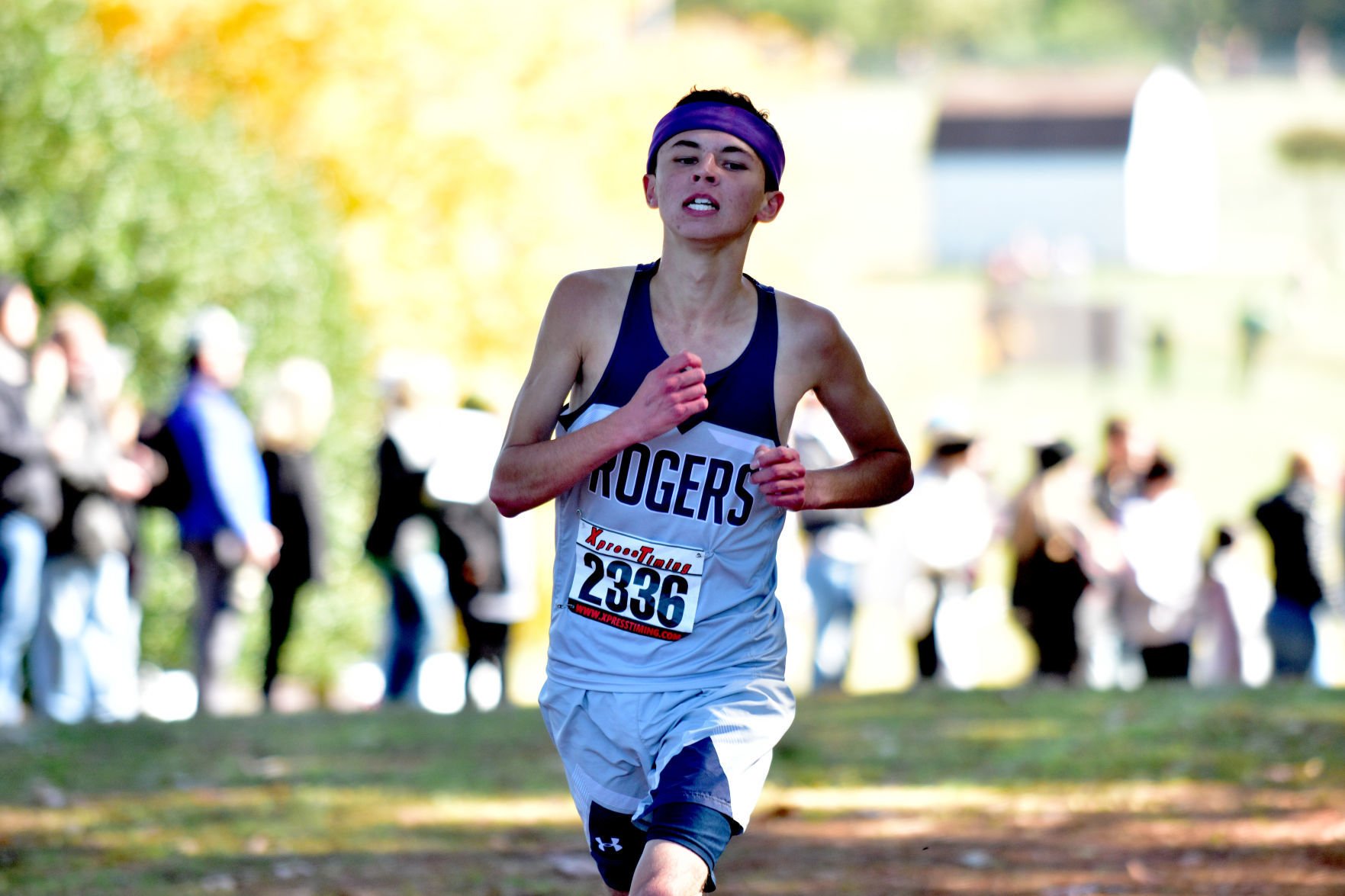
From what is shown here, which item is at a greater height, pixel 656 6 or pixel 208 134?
pixel 656 6

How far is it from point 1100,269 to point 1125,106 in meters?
10.0

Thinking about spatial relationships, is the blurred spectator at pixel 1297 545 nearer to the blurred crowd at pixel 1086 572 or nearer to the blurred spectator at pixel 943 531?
the blurred crowd at pixel 1086 572

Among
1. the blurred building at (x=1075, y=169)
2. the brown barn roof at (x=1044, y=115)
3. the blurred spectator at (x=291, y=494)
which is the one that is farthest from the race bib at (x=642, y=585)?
the brown barn roof at (x=1044, y=115)

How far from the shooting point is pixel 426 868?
593cm

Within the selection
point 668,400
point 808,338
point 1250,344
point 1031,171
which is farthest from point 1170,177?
point 668,400

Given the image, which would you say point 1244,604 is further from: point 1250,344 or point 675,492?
point 1250,344

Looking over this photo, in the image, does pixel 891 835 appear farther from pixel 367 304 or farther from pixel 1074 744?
pixel 367 304

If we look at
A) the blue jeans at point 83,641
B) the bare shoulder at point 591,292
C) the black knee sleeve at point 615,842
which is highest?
the bare shoulder at point 591,292

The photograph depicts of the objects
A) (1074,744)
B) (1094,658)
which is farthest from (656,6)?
(1074,744)

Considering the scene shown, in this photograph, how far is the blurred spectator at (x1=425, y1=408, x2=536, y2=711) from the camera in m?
9.30

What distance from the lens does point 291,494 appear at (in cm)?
929

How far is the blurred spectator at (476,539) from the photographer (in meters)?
9.30

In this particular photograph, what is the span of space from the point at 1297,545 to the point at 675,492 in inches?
302

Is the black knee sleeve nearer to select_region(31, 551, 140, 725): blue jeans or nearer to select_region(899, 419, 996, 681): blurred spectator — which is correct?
select_region(31, 551, 140, 725): blue jeans
